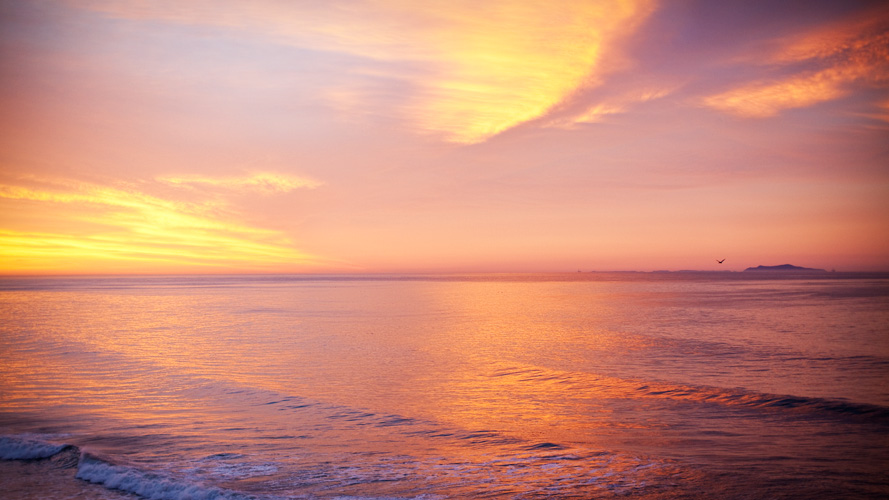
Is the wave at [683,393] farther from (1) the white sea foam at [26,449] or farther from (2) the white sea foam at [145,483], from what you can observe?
(1) the white sea foam at [26,449]

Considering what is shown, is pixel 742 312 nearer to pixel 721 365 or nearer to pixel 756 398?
pixel 721 365

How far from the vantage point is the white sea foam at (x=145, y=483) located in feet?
31.5

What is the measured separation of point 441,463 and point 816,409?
11.1 meters

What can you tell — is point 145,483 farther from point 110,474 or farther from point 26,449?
point 26,449

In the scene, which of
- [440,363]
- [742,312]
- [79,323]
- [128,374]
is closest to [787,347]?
[440,363]

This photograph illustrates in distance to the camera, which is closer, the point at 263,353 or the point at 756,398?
the point at 756,398

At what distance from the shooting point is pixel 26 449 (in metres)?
12.0

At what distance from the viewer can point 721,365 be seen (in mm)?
21562

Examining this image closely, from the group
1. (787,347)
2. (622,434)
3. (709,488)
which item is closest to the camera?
(709,488)

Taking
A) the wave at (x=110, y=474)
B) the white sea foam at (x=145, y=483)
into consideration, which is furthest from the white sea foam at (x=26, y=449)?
the white sea foam at (x=145, y=483)

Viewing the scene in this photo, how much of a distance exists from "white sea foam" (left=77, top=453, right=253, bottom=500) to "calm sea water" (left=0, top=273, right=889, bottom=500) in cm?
4

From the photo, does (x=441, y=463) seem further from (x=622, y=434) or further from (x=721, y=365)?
(x=721, y=365)

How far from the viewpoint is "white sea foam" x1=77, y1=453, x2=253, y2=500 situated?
9.60 metres

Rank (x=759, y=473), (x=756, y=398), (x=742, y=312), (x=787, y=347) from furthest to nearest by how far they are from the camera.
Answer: (x=742, y=312), (x=787, y=347), (x=756, y=398), (x=759, y=473)
